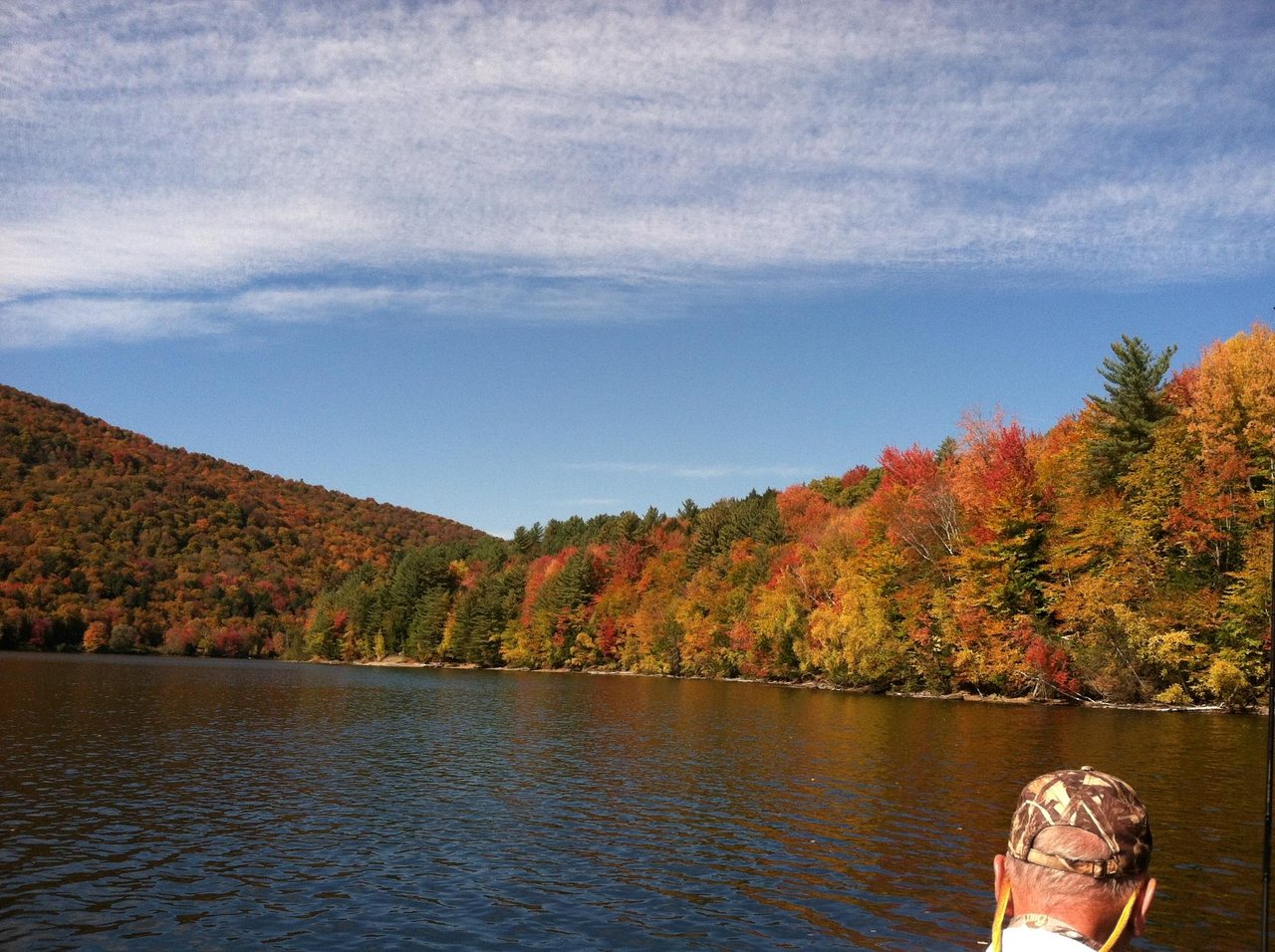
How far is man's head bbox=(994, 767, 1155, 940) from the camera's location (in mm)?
3863

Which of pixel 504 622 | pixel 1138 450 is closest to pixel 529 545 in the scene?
pixel 504 622

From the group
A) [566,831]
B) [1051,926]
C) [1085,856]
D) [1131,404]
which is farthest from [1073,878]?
[1131,404]

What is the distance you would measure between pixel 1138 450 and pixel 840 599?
30631 millimetres

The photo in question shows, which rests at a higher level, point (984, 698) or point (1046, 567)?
point (1046, 567)

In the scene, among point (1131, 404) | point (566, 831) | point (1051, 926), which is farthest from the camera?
point (1131, 404)

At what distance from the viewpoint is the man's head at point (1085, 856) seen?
3.86m

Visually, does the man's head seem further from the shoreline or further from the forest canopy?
the shoreline

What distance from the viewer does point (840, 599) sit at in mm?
86562

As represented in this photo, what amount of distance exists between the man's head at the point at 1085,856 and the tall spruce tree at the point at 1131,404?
67.1m

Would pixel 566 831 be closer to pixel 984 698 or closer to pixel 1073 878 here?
pixel 1073 878

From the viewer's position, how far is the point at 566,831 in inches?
940

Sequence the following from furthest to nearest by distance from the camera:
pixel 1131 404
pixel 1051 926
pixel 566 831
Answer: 1. pixel 1131 404
2. pixel 566 831
3. pixel 1051 926

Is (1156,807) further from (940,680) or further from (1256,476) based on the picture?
(940,680)

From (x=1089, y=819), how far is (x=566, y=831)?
2171cm
